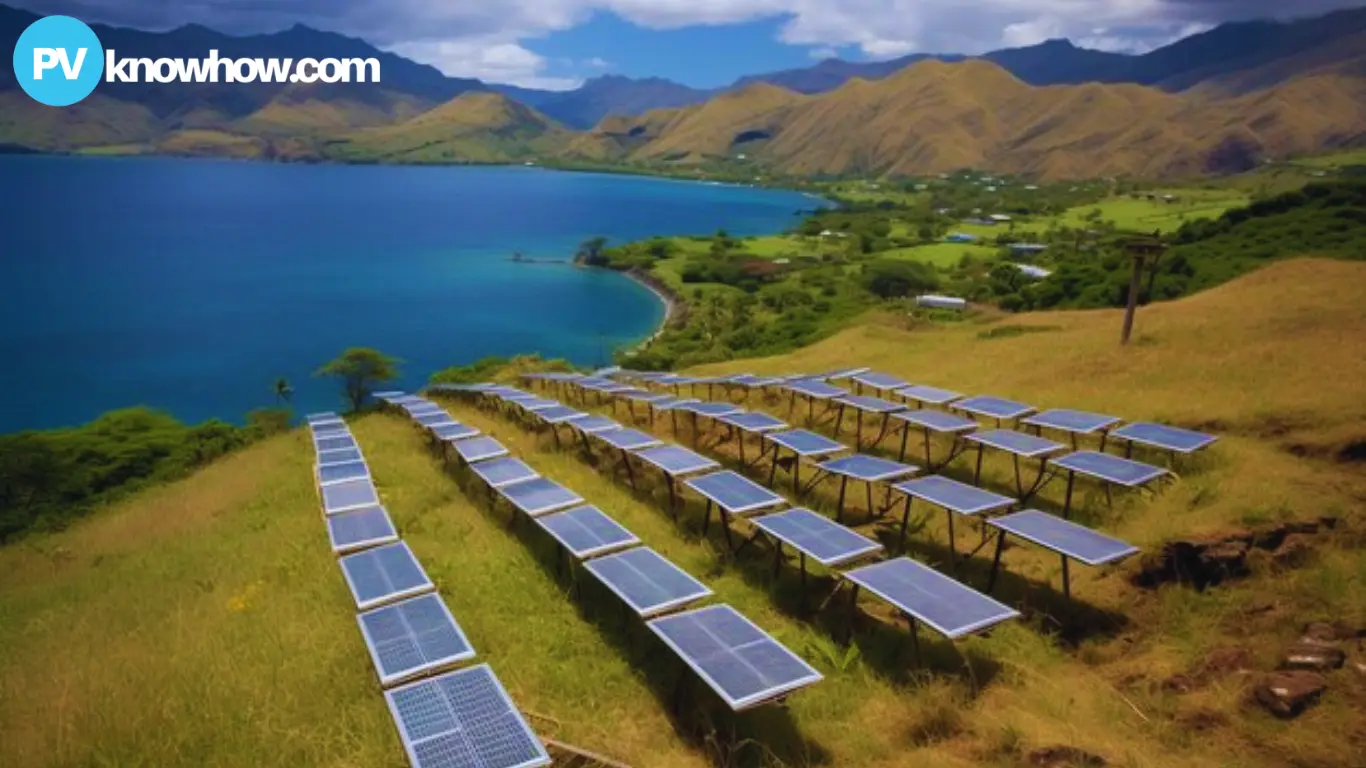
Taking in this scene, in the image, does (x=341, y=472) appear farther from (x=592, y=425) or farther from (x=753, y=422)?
(x=753, y=422)

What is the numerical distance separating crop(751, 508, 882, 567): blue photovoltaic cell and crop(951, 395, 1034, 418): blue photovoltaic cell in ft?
21.1

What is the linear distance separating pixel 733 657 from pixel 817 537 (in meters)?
2.84

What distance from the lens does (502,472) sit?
1356 cm

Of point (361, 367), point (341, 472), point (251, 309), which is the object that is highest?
point (341, 472)

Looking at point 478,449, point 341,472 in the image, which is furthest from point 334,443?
point 478,449

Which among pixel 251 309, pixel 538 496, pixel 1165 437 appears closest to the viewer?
pixel 538 496

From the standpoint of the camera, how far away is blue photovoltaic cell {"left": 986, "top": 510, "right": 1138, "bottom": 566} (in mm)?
8867

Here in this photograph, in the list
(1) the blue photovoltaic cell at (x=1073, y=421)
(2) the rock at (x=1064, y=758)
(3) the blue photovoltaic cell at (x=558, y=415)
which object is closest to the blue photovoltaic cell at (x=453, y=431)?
(3) the blue photovoltaic cell at (x=558, y=415)

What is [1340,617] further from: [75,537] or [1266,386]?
[75,537]

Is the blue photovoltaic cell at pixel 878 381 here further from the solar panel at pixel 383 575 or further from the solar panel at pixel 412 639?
the solar panel at pixel 412 639

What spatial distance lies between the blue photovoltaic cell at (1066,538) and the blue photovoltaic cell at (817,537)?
173 cm

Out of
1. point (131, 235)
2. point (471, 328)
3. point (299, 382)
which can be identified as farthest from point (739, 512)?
point (131, 235)

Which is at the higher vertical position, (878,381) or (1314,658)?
(878,381)

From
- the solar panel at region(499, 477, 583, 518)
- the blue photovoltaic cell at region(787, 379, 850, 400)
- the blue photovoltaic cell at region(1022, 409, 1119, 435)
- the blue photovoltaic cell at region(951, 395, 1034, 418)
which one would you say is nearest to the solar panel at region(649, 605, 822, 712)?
the solar panel at region(499, 477, 583, 518)
